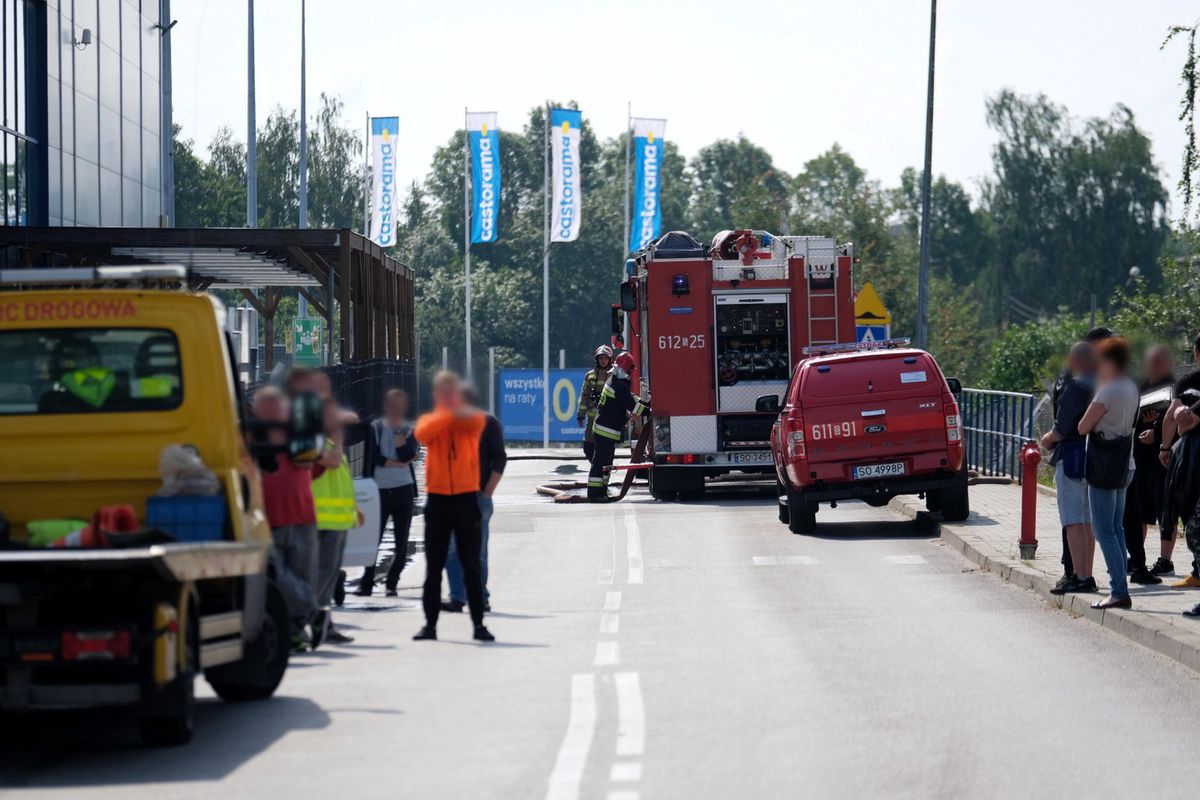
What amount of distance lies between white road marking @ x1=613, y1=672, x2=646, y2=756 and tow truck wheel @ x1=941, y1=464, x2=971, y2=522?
34.5 ft

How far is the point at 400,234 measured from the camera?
356 ft

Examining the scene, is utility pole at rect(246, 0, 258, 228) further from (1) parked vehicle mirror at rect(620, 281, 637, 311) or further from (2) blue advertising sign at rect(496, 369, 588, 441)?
(1) parked vehicle mirror at rect(620, 281, 637, 311)

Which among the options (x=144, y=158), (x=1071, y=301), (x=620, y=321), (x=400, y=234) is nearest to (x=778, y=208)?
(x=144, y=158)

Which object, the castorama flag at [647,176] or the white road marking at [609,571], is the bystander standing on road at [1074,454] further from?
the castorama flag at [647,176]

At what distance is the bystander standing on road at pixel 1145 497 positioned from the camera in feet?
48.2

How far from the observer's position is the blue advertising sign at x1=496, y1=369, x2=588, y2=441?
47.5 m

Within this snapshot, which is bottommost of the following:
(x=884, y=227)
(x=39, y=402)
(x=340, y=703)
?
(x=340, y=703)

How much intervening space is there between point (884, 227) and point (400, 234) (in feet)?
172

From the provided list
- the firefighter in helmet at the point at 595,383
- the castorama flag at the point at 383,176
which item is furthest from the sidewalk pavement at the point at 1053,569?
the castorama flag at the point at 383,176

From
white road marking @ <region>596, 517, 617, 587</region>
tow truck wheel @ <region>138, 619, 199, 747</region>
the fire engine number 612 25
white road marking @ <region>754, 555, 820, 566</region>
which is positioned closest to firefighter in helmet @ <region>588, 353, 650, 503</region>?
the fire engine number 612 25

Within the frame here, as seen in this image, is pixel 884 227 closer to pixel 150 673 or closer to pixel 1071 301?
pixel 1071 301

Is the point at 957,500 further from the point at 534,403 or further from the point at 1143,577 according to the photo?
the point at 534,403

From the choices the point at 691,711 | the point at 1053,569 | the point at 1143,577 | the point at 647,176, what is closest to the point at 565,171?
the point at 647,176

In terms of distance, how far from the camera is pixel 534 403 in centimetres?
4778
